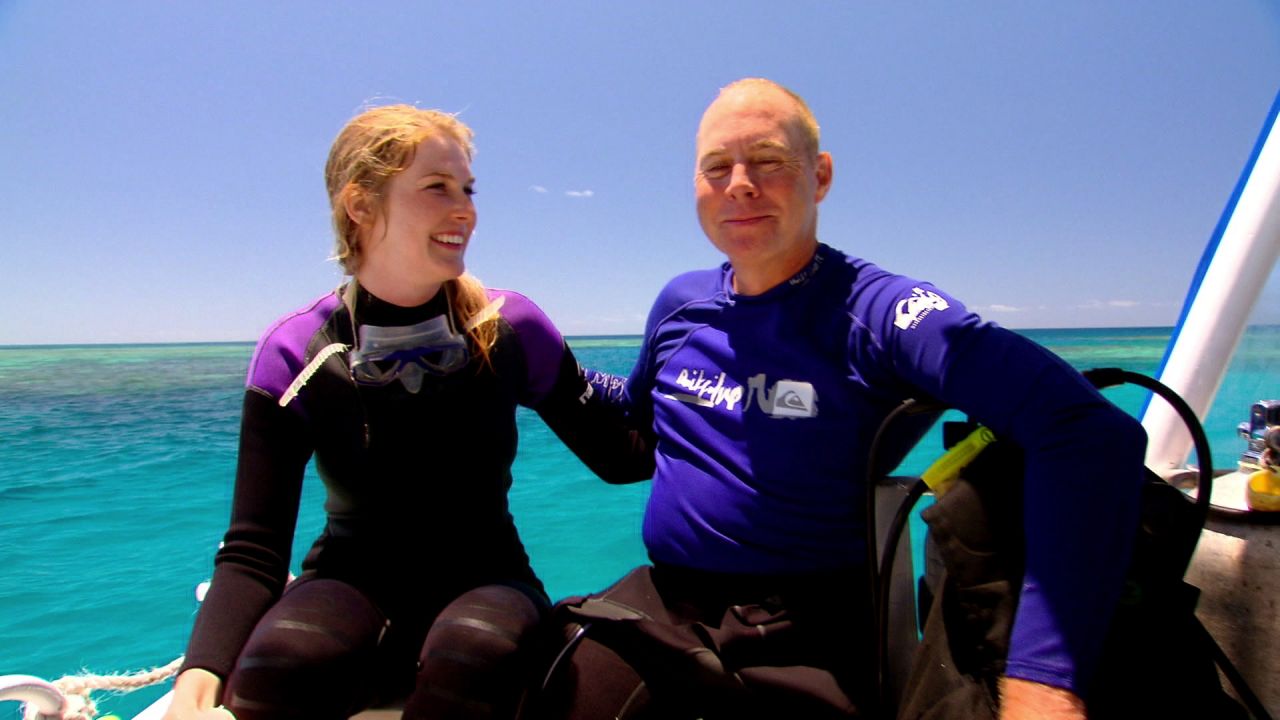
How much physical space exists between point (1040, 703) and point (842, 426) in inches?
22.2

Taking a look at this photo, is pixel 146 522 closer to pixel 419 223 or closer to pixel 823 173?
pixel 419 223

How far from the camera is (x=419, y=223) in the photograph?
1.49 m

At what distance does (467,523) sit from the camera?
1.54 meters

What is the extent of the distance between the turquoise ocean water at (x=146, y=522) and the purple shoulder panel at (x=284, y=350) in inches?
91.6

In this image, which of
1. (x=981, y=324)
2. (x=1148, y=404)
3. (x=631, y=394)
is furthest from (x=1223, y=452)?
(x=631, y=394)

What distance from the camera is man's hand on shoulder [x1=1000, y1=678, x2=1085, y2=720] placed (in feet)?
2.98

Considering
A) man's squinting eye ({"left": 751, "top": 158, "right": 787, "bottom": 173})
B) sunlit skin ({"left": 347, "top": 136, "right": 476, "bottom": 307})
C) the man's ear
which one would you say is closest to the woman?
sunlit skin ({"left": 347, "top": 136, "right": 476, "bottom": 307})

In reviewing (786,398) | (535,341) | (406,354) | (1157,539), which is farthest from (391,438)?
(1157,539)

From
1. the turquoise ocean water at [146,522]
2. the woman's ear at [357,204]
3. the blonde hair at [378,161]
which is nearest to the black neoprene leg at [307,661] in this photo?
the blonde hair at [378,161]

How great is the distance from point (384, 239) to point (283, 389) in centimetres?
41

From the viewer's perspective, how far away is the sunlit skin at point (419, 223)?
1.49 m

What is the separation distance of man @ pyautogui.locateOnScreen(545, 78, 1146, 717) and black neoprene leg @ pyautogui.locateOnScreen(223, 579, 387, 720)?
0.44m

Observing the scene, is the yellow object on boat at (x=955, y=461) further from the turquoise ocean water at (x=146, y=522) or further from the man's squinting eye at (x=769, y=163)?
the turquoise ocean water at (x=146, y=522)

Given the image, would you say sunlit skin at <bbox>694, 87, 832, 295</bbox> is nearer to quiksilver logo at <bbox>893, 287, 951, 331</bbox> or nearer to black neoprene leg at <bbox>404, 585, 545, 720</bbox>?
quiksilver logo at <bbox>893, 287, 951, 331</bbox>
